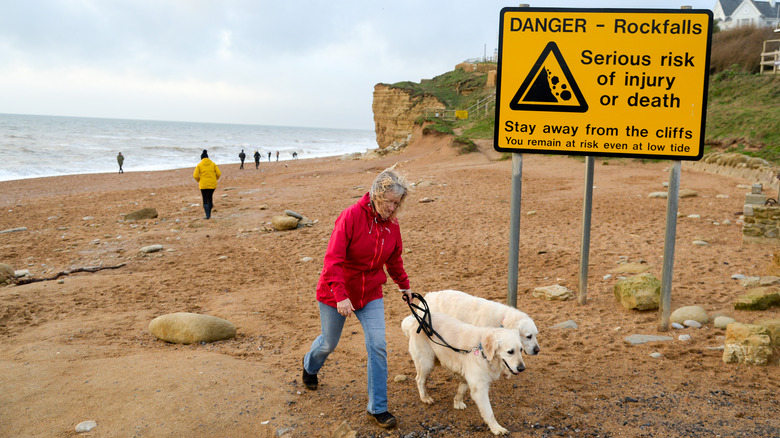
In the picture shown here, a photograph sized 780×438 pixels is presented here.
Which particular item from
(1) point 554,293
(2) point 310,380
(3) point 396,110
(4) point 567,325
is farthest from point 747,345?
(3) point 396,110

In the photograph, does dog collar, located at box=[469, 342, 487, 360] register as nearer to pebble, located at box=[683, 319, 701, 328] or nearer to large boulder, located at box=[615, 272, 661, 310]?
pebble, located at box=[683, 319, 701, 328]

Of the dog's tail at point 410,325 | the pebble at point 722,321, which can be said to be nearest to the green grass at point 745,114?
the pebble at point 722,321

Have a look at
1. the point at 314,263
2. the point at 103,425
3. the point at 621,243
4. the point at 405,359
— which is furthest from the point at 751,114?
the point at 103,425

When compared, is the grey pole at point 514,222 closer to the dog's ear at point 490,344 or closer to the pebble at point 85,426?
the dog's ear at point 490,344

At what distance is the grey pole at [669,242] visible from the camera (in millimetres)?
5449

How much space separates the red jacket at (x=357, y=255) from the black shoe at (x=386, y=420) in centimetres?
82

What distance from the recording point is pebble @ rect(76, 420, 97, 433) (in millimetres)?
4047

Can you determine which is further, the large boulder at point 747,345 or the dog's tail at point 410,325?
the large boulder at point 747,345

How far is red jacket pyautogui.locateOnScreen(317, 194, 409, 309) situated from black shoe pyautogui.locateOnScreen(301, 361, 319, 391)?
34.4 inches

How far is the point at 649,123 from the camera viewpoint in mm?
5164

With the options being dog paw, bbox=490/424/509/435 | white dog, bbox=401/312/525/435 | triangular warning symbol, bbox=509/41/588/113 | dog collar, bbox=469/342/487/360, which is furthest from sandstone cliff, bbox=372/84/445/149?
dog paw, bbox=490/424/509/435

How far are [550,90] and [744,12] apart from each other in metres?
72.7

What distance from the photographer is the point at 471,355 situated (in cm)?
399

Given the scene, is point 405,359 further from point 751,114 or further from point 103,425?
point 751,114
